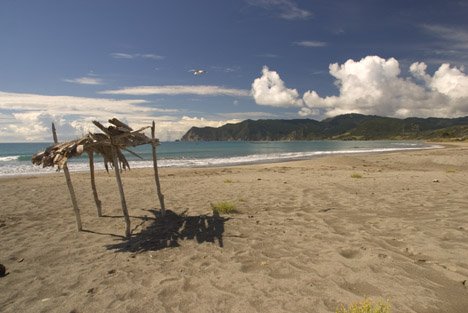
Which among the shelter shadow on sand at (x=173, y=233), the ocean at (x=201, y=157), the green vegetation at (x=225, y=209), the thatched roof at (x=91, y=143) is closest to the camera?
the shelter shadow on sand at (x=173, y=233)

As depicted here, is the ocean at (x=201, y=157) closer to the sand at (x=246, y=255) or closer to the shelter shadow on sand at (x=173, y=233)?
the shelter shadow on sand at (x=173, y=233)

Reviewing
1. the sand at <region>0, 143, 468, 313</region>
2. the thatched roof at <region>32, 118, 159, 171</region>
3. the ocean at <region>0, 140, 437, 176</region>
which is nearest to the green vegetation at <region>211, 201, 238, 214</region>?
the sand at <region>0, 143, 468, 313</region>

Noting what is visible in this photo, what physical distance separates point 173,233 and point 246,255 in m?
2.58

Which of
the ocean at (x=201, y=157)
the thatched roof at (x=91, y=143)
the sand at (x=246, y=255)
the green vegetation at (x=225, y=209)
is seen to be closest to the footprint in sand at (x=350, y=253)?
the sand at (x=246, y=255)

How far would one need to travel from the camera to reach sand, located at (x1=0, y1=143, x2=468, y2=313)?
5.26 metres

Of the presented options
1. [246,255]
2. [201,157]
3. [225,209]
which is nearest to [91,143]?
[225,209]

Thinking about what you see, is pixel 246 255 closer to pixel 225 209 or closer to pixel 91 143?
pixel 225 209

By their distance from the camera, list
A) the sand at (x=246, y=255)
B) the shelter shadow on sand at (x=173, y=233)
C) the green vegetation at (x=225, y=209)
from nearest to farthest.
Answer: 1. the sand at (x=246, y=255)
2. the shelter shadow on sand at (x=173, y=233)
3. the green vegetation at (x=225, y=209)

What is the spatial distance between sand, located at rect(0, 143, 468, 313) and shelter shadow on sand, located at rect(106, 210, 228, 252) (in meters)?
0.05

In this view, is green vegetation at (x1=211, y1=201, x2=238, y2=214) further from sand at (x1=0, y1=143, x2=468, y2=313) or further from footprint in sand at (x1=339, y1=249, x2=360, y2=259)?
footprint in sand at (x1=339, y1=249, x2=360, y2=259)

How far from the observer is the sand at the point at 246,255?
207 inches

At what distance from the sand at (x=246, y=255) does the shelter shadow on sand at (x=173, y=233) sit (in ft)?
0.16

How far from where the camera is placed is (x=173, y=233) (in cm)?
877

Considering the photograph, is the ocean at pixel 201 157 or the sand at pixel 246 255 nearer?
the sand at pixel 246 255
